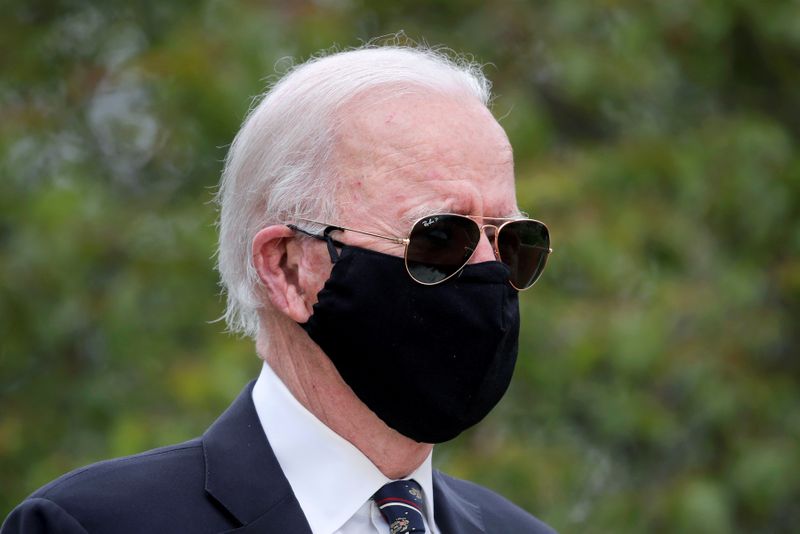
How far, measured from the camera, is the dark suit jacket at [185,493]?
2.16 m

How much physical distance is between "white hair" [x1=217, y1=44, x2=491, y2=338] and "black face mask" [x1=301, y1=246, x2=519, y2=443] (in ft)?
0.50

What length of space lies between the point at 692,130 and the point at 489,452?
5.53ft

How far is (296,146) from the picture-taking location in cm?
246

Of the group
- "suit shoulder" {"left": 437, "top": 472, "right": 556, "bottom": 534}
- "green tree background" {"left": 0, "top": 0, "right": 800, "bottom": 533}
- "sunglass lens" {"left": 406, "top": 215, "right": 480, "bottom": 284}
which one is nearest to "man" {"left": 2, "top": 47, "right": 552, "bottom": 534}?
"sunglass lens" {"left": 406, "top": 215, "right": 480, "bottom": 284}

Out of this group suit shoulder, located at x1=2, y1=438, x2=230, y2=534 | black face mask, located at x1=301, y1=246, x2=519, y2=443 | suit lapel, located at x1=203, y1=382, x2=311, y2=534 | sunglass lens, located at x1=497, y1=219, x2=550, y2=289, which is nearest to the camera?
suit shoulder, located at x1=2, y1=438, x2=230, y2=534

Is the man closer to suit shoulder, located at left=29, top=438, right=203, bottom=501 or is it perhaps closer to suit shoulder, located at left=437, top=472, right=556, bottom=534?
suit shoulder, located at left=29, top=438, right=203, bottom=501

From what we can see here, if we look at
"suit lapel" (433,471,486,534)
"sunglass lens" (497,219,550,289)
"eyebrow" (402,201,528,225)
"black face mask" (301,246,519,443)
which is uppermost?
"eyebrow" (402,201,528,225)

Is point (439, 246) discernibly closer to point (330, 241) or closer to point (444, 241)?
point (444, 241)

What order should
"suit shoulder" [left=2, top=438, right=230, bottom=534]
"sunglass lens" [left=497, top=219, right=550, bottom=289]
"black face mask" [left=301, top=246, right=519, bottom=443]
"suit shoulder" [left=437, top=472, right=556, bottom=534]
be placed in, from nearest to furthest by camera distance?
"suit shoulder" [left=2, top=438, right=230, bottom=534]
"black face mask" [left=301, top=246, right=519, bottom=443]
"sunglass lens" [left=497, top=219, right=550, bottom=289]
"suit shoulder" [left=437, top=472, right=556, bottom=534]

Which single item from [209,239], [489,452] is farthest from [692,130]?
[209,239]

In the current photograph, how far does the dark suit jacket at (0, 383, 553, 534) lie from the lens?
2.16 m

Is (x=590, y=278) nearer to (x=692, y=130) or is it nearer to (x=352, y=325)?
(x=692, y=130)

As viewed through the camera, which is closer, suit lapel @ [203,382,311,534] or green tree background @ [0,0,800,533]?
suit lapel @ [203,382,311,534]

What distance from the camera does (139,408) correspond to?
4477 mm
